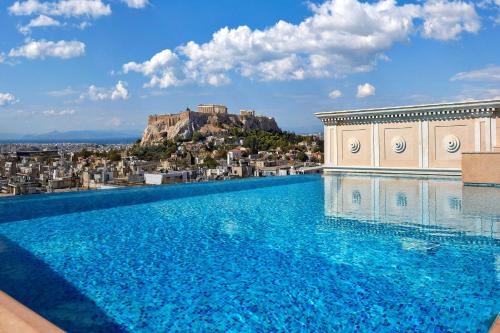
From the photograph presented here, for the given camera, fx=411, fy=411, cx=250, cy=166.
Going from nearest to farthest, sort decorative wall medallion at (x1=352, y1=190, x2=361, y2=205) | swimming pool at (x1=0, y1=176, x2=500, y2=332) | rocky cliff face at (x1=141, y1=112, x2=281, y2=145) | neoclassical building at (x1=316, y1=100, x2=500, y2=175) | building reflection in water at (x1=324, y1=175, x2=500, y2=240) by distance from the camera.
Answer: swimming pool at (x1=0, y1=176, x2=500, y2=332)
building reflection in water at (x1=324, y1=175, x2=500, y2=240)
decorative wall medallion at (x1=352, y1=190, x2=361, y2=205)
neoclassical building at (x1=316, y1=100, x2=500, y2=175)
rocky cliff face at (x1=141, y1=112, x2=281, y2=145)

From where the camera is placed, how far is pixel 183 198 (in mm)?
8820

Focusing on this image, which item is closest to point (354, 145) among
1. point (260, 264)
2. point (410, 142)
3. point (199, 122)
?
point (410, 142)

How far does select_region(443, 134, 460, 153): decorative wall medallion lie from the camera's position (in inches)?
396

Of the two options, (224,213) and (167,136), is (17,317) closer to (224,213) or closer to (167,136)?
(224,213)

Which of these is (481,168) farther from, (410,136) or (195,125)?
(195,125)

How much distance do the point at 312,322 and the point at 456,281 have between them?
147 cm

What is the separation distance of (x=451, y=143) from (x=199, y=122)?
268ft

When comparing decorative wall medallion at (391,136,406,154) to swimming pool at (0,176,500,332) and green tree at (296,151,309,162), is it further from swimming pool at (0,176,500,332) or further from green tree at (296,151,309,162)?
green tree at (296,151,309,162)

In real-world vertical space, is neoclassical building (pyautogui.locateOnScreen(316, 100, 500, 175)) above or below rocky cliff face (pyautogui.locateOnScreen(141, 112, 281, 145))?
below

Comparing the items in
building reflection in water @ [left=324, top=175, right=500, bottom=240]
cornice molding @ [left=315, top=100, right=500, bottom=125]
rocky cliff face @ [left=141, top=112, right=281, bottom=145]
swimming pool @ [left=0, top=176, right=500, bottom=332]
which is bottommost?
swimming pool @ [left=0, top=176, right=500, bottom=332]

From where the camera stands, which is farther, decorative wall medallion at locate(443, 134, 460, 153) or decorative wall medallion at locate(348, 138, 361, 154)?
decorative wall medallion at locate(348, 138, 361, 154)

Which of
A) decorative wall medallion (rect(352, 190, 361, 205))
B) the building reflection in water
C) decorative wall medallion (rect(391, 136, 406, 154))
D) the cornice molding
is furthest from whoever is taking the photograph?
decorative wall medallion (rect(391, 136, 406, 154))

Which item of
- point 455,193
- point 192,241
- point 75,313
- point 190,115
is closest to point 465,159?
point 455,193

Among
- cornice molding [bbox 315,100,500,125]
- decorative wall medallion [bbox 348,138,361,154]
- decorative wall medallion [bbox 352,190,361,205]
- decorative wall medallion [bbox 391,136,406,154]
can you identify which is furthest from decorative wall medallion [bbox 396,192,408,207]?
decorative wall medallion [bbox 348,138,361,154]
